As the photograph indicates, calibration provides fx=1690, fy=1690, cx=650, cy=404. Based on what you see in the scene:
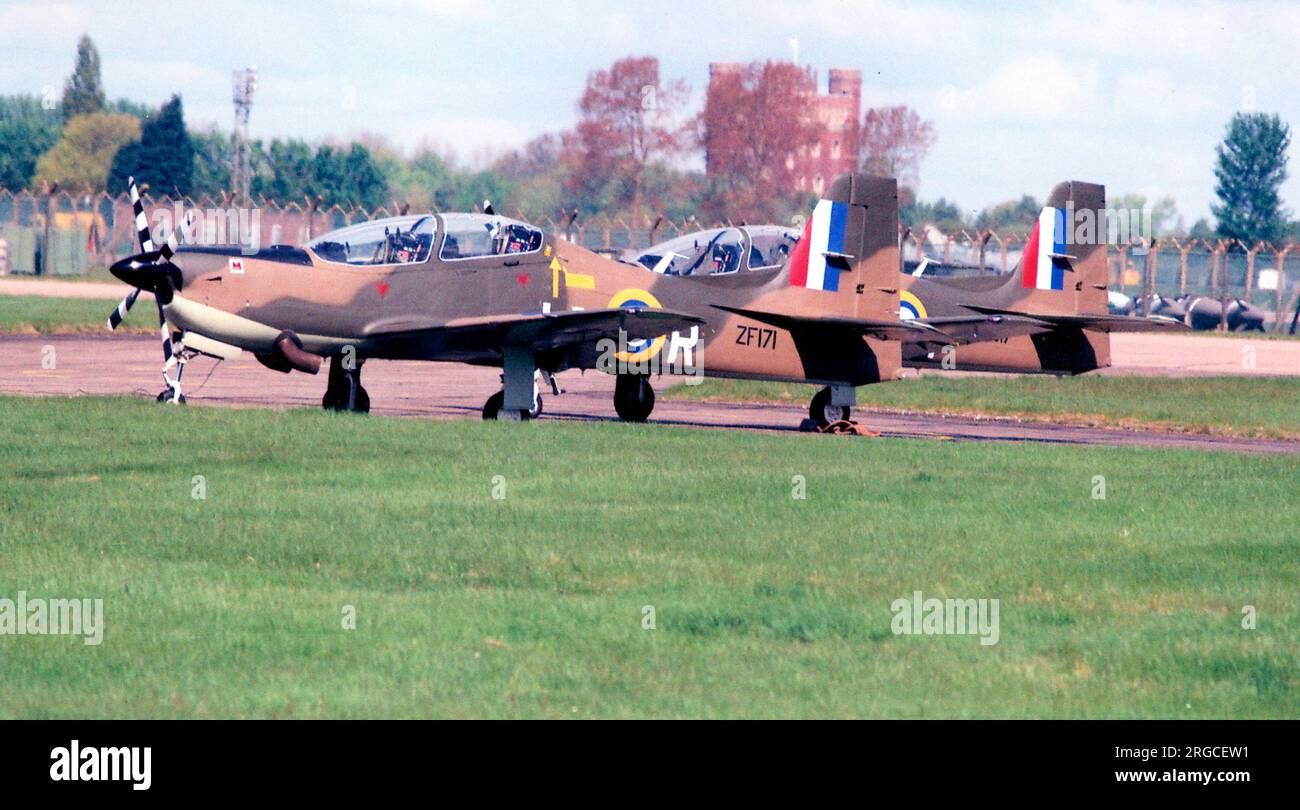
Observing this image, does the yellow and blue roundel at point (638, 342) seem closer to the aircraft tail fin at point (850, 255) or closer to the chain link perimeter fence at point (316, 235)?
the aircraft tail fin at point (850, 255)

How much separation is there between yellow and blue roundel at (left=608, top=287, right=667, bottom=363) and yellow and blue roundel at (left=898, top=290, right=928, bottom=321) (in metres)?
4.03

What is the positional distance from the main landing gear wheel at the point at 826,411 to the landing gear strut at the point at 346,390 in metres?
5.90

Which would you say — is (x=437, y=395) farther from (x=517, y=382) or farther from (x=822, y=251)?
(x=822, y=251)

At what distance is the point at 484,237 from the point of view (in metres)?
20.6

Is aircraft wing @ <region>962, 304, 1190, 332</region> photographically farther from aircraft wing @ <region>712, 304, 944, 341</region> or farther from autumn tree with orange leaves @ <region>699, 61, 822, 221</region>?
autumn tree with orange leaves @ <region>699, 61, 822, 221</region>

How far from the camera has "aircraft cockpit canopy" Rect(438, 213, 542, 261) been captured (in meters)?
20.3

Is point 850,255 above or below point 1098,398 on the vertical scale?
above

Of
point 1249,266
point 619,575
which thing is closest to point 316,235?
point 1249,266

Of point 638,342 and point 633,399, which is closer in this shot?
point 638,342

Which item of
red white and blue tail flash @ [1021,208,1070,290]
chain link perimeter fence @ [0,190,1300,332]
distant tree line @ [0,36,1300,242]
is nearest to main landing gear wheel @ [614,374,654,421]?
red white and blue tail flash @ [1021,208,1070,290]

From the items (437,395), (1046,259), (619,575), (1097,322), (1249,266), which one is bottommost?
(619,575)

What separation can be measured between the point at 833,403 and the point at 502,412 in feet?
14.6

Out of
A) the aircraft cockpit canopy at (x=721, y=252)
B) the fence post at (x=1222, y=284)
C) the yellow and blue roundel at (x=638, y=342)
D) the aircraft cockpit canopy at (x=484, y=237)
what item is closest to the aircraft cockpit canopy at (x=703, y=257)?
the aircraft cockpit canopy at (x=721, y=252)
